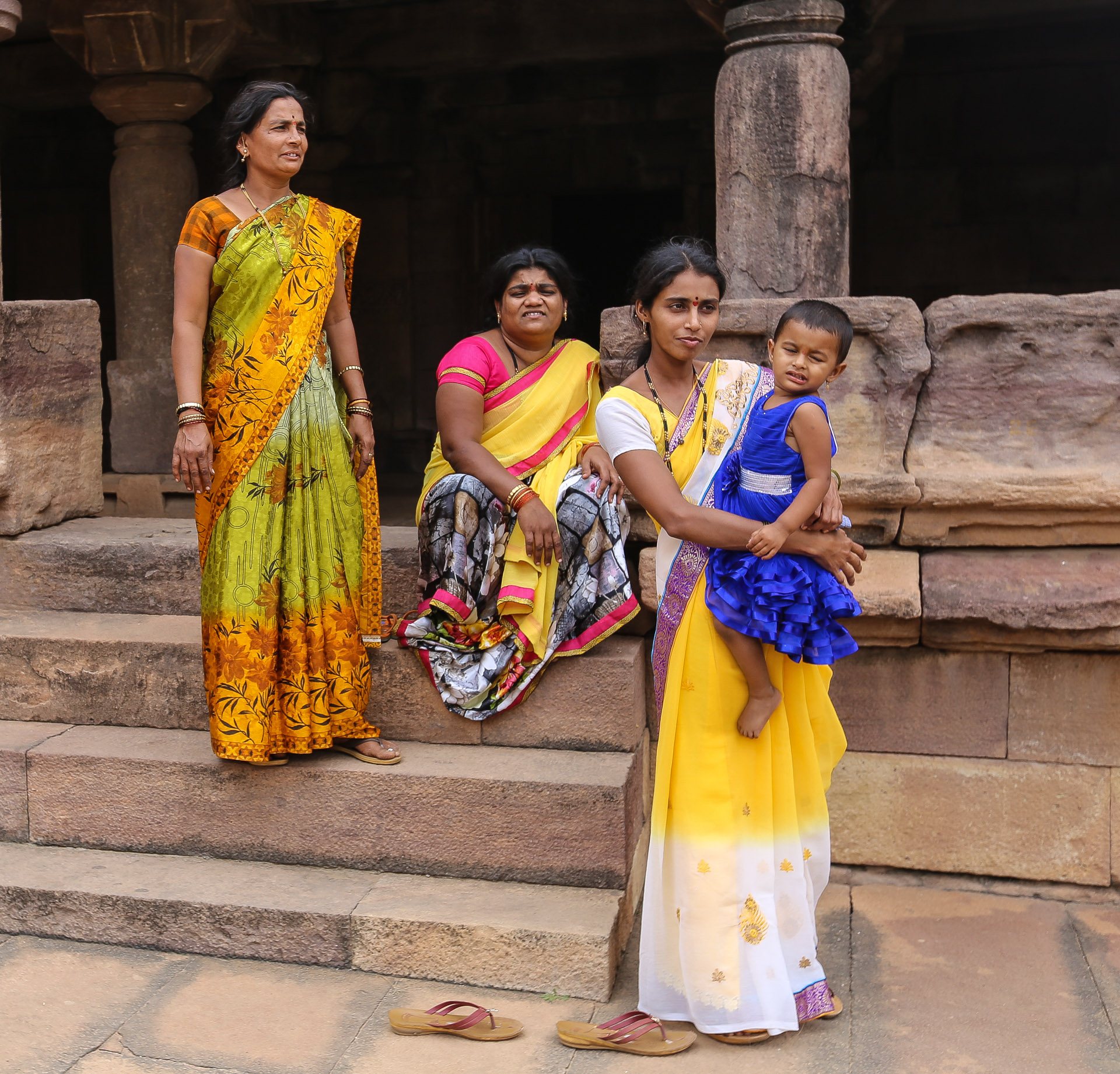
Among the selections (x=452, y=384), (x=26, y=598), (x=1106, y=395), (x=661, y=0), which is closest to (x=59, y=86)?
(x=661, y=0)

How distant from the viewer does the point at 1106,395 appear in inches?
132

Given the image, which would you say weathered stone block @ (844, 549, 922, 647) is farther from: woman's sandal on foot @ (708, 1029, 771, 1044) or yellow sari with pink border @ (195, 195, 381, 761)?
yellow sari with pink border @ (195, 195, 381, 761)

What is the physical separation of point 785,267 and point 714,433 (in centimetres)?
116

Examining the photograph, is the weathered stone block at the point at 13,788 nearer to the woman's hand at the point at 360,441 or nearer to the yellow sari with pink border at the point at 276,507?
the yellow sari with pink border at the point at 276,507

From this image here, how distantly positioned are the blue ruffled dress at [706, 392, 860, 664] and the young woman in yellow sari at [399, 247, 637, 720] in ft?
2.34

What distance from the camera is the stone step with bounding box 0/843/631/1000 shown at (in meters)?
2.88

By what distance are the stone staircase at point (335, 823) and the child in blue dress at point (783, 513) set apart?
A: 0.68m

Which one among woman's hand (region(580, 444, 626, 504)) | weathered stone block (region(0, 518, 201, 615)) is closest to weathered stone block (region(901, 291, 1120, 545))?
woman's hand (region(580, 444, 626, 504))

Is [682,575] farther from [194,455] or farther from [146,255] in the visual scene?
[146,255]

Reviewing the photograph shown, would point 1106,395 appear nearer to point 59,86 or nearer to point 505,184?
point 505,184

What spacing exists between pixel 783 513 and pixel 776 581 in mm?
138

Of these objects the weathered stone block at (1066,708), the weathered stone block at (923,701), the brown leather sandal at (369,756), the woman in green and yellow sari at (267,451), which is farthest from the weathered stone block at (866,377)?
the brown leather sandal at (369,756)

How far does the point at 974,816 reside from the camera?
3.53m

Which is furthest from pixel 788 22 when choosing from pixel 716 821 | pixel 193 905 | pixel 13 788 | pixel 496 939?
pixel 13 788
